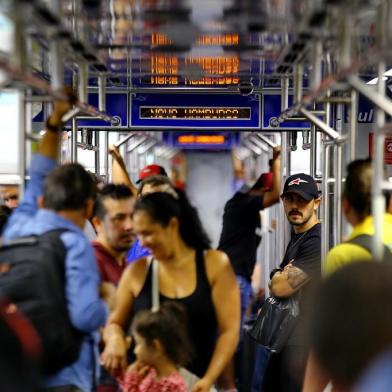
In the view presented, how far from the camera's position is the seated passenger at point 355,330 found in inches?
65.7

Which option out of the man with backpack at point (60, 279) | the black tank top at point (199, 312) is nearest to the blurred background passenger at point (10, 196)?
the black tank top at point (199, 312)

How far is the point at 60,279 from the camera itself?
3.26 m

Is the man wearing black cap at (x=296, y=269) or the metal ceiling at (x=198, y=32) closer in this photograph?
the metal ceiling at (x=198, y=32)

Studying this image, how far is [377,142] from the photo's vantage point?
139 inches

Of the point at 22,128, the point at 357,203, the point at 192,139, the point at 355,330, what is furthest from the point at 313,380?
the point at 192,139

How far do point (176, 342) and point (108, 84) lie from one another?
4.24 meters

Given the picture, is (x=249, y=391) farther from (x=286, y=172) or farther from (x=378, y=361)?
(x=378, y=361)

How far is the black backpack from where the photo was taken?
3162mm

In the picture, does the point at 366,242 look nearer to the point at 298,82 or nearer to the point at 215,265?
the point at 215,265

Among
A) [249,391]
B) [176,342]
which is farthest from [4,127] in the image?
[176,342]

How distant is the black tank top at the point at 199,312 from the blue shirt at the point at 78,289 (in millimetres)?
299

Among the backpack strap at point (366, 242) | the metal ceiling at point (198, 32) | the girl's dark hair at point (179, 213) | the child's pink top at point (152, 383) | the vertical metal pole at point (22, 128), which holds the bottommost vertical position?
the child's pink top at point (152, 383)

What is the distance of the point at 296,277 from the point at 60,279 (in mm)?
2426

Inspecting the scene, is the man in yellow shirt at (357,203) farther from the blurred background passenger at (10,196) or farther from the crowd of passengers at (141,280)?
the blurred background passenger at (10,196)
